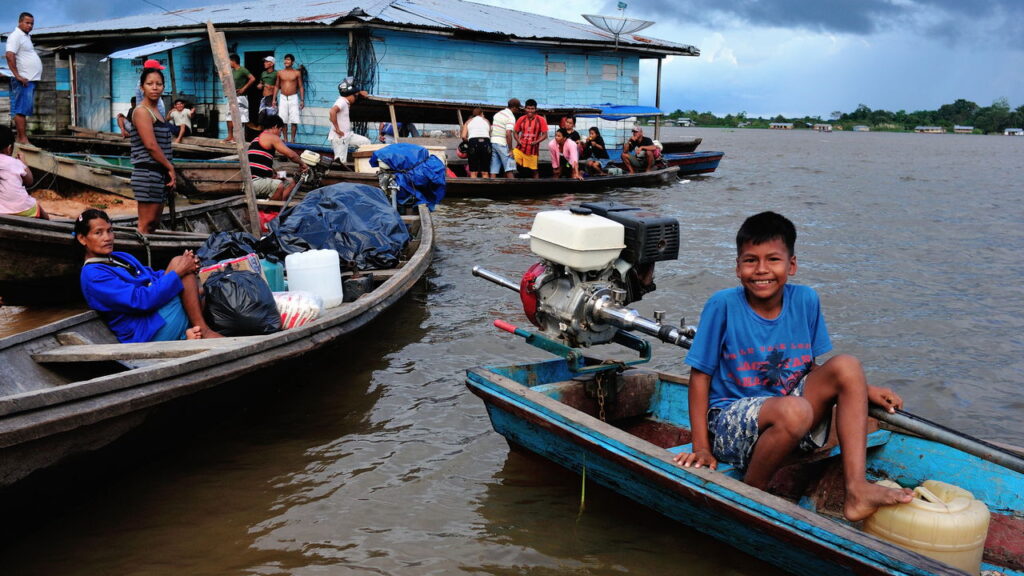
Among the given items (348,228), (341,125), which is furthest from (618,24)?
(348,228)

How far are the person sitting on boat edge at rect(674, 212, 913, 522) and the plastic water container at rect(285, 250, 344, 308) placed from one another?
3.05 metres

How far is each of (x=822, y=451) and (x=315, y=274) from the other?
3.47m

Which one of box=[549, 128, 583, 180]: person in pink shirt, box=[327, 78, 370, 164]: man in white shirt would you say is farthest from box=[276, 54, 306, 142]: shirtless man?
box=[549, 128, 583, 180]: person in pink shirt

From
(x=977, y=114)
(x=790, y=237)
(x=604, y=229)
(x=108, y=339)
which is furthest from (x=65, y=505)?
(x=977, y=114)

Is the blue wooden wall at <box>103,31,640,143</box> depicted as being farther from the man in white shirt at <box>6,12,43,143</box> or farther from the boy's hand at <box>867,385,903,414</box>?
the boy's hand at <box>867,385,903,414</box>

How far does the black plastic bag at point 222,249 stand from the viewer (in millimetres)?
5694

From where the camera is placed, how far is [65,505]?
12.0ft

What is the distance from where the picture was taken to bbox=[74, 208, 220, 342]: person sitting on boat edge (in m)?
4.42

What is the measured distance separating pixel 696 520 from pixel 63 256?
18.4 ft

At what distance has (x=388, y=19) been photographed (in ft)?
53.6

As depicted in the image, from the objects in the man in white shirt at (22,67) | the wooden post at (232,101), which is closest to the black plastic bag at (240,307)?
the wooden post at (232,101)

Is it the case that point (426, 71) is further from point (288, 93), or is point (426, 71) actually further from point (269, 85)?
point (269, 85)

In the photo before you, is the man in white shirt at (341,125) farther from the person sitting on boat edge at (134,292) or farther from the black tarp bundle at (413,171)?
the person sitting on boat edge at (134,292)

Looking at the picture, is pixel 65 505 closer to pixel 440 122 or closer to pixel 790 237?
pixel 790 237
